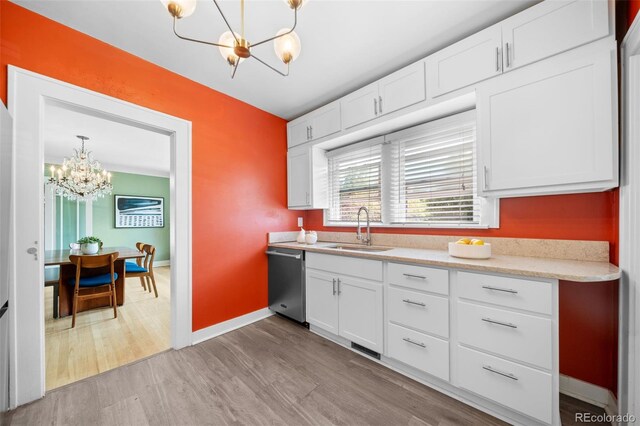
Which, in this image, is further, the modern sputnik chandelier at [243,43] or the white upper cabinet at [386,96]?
the white upper cabinet at [386,96]

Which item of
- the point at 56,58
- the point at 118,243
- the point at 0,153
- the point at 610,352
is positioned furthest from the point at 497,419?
the point at 118,243

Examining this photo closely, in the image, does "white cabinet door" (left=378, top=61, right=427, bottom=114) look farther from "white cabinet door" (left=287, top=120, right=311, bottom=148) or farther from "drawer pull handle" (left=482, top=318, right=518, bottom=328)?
"drawer pull handle" (left=482, top=318, right=518, bottom=328)

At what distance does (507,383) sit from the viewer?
1419 mm

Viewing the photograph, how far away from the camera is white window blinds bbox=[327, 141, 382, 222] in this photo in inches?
112

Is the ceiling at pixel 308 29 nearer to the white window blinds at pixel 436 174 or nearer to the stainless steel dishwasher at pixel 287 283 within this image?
the white window blinds at pixel 436 174

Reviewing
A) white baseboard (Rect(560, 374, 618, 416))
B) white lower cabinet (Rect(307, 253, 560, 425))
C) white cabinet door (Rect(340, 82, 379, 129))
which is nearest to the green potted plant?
white lower cabinet (Rect(307, 253, 560, 425))

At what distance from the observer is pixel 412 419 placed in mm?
1482

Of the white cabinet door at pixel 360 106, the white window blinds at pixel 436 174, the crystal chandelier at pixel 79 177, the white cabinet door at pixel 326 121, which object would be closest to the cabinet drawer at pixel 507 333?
the white window blinds at pixel 436 174

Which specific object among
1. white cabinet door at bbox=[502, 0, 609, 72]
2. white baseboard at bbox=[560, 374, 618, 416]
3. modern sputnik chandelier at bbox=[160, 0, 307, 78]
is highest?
white cabinet door at bbox=[502, 0, 609, 72]

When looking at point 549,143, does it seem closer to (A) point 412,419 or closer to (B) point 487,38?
(B) point 487,38

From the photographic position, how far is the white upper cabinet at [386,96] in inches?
81.1

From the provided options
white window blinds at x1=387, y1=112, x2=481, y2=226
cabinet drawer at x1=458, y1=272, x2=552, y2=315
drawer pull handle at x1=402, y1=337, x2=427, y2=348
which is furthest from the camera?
white window blinds at x1=387, y1=112, x2=481, y2=226

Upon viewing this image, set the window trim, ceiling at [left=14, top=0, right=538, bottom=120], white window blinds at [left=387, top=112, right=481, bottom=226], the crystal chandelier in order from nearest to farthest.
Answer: ceiling at [left=14, top=0, right=538, bottom=120] → the window trim → white window blinds at [left=387, top=112, right=481, bottom=226] → the crystal chandelier

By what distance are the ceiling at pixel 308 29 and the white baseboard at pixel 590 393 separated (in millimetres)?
2505
